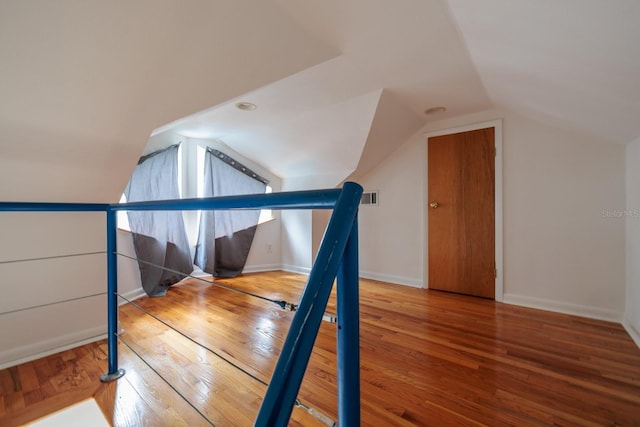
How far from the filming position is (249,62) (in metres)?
1.48

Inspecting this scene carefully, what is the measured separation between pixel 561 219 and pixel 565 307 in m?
0.73

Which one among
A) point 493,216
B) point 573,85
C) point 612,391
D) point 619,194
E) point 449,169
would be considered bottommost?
point 612,391

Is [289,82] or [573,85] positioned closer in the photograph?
[573,85]

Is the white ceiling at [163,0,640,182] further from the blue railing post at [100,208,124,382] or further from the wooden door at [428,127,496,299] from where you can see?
the blue railing post at [100,208,124,382]

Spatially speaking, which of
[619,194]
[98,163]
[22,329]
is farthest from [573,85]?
[22,329]

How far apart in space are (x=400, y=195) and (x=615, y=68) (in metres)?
2.14

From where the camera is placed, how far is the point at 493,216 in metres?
2.65

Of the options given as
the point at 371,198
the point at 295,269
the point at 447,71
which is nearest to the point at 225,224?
the point at 295,269

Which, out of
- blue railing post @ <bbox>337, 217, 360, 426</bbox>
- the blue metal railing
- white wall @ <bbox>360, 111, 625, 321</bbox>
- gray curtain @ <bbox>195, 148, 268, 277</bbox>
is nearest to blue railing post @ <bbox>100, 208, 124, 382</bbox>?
the blue metal railing

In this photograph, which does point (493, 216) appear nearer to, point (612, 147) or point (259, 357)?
point (612, 147)

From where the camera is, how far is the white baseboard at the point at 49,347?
1.51 meters

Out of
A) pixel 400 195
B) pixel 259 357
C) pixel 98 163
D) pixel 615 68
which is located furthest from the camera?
pixel 400 195

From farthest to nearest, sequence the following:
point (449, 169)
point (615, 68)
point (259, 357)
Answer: point (449, 169), point (259, 357), point (615, 68)

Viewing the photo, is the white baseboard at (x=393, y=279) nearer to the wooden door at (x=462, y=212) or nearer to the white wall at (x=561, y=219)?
the wooden door at (x=462, y=212)
